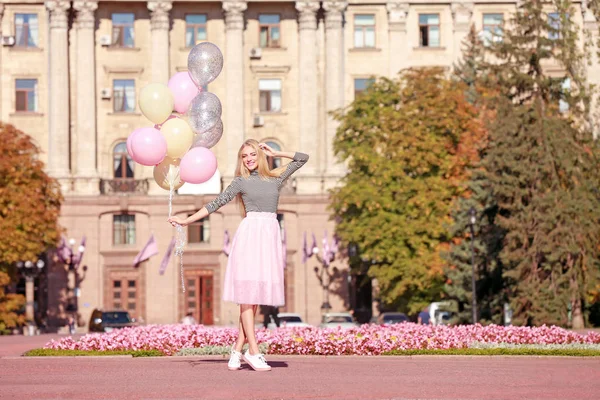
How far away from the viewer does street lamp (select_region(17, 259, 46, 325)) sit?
242 feet

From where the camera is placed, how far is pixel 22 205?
226 ft

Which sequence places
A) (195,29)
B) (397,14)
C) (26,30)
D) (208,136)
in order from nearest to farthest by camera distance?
(208,136)
(26,30)
(195,29)
(397,14)

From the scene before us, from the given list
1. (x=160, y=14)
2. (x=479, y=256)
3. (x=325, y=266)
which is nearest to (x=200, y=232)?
(x=325, y=266)

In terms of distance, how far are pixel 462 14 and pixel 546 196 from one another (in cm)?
3053

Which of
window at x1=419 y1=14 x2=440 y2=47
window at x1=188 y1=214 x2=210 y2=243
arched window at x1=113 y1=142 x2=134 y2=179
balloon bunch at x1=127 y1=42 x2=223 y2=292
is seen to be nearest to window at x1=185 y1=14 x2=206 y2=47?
arched window at x1=113 y1=142 x2=134 y2=179

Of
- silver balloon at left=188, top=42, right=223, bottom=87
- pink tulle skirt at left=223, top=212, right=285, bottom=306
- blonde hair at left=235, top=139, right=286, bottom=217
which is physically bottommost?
pink tulle skirt at left=223, top=212, right=285, bottom=306

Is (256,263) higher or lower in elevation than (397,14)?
lower

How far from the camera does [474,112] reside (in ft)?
222

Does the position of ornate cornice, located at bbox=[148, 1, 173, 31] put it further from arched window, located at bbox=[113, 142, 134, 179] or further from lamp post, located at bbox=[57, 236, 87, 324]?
lamp post, located at bbox=[57, 236, 87, 324]

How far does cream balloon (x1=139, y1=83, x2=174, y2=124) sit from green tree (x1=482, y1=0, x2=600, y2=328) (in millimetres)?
30307

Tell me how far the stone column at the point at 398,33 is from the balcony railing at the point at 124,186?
13.8 meters

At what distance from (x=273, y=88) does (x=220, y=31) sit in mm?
3908

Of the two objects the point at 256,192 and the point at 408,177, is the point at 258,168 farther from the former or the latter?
the point at 408,177

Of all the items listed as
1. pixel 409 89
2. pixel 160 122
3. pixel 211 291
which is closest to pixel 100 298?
pixel 211 291
